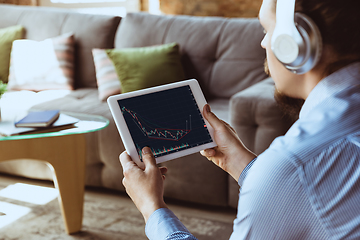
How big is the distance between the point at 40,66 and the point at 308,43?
6.93 feet

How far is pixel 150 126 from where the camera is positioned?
89cm

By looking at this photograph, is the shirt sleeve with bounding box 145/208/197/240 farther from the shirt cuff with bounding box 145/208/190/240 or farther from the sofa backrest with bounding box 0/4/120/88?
the sofa backrest with bounding box 0/4/120/88

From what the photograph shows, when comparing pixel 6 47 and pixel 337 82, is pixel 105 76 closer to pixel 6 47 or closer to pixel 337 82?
pixel 6 47

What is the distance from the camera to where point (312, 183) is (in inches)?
18.3

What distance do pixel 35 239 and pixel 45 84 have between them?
108cm

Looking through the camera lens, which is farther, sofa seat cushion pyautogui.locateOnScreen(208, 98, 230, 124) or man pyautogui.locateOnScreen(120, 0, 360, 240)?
sofa seat cushion pyautogui.locateOnScreen(208, 98, 230, 124)

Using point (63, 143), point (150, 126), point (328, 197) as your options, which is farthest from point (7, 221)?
point (328, 197)

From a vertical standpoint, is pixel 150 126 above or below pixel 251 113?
above

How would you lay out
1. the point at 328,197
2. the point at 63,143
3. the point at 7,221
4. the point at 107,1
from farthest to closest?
the point at 107,1
the point at 7,221
the point at 63,143
the point at 328,197

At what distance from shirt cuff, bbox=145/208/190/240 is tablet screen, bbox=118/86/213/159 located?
0.18 m

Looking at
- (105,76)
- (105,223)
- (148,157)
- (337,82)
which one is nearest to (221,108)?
(105,76)

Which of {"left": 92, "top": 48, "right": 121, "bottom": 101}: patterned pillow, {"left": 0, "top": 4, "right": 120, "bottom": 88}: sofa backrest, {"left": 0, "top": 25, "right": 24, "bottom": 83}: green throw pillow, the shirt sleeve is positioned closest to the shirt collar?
the shirt sleeve

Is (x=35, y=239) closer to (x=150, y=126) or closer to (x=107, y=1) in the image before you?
(x=150, y=126)

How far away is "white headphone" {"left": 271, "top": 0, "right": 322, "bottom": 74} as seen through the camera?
20.4 inches
